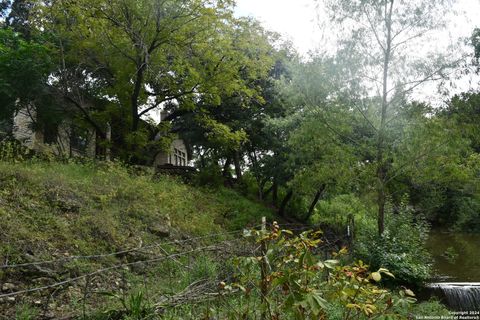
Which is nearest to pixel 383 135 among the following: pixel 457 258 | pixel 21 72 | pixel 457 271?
pixel 457 271

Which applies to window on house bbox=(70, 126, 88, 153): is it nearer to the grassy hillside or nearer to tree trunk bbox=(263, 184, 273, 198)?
the grassy hillside

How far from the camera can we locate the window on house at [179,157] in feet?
101

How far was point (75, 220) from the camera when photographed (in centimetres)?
789

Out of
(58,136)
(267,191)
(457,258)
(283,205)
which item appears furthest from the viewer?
(267,191)

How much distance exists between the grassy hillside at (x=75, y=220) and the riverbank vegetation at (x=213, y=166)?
41mm

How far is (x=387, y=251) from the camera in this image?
10.0 m

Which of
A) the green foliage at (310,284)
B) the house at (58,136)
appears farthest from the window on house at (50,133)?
the green foliage at (310,284)

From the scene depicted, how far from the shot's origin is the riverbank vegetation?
5.16 m

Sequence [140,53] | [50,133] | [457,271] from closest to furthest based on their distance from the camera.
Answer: [140,53], [457,271], [50,133]

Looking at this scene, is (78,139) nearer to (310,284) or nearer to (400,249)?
(400,249)

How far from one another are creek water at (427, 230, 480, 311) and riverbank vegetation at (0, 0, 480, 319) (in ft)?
2.30

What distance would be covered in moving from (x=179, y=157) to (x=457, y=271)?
2195 centimetres

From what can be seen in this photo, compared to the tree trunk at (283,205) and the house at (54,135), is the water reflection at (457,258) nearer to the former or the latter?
the tree trunk at (283,205)

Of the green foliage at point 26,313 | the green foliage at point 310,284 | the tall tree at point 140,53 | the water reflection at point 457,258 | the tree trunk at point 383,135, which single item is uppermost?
the tall tree at point 140,53
